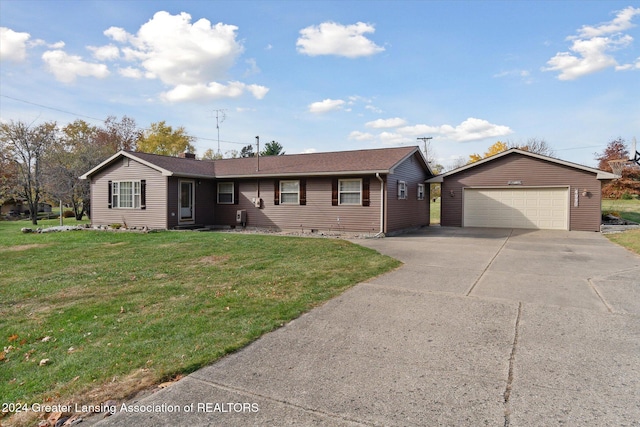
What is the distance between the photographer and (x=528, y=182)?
17.2 meters

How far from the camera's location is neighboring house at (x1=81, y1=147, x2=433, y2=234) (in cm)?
1456

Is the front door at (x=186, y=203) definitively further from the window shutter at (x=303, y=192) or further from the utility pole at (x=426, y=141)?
the utility pole at (x=426, y=141)

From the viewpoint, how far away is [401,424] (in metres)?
2.37

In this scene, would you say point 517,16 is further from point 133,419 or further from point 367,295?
point 133,419

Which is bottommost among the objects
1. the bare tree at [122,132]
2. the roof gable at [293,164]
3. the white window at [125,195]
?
the white window at [125,195]

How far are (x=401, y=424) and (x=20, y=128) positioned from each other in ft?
93.2

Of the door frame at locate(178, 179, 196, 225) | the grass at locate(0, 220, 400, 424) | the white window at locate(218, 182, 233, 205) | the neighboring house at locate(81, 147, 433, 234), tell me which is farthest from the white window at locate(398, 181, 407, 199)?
the door frame at locate(178, 179, 196, 225)

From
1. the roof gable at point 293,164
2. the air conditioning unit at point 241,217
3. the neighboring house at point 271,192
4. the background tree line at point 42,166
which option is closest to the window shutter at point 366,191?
the neighboring house at point 271,192

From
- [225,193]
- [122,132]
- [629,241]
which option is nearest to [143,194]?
[225,193]

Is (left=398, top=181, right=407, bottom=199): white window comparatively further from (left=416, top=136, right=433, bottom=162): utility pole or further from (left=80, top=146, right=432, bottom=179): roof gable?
(left=416, top=136, right=433, bottom=162): utility pole

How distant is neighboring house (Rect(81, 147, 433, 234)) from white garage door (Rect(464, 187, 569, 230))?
277 centimetres

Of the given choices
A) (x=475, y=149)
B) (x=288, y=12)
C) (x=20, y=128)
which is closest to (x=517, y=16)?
(x=288, y=12)

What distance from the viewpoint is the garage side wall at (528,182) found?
16.1 meters

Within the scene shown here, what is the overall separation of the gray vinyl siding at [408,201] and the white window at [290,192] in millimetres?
4082
